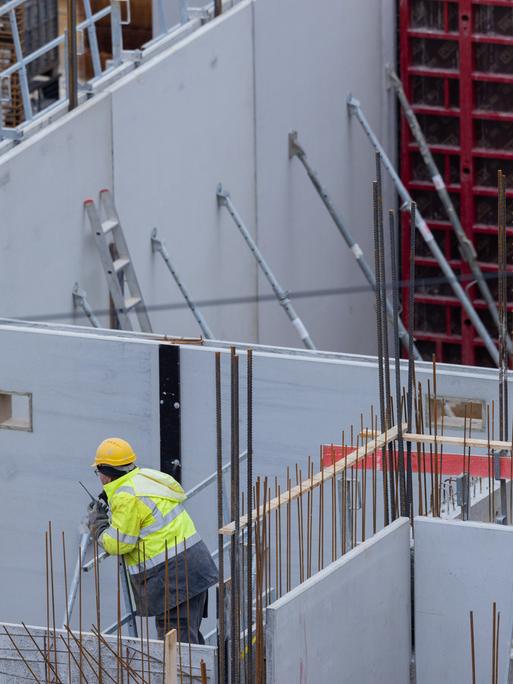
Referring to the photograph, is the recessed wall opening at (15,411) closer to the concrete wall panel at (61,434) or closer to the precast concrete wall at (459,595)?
the concrete wall panel at (61,434)

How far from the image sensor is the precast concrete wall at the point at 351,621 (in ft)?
32.0

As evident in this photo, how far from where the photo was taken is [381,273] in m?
11.1

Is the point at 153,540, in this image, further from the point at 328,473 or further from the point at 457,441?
the point at 457,441

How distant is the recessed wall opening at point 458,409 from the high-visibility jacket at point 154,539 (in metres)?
2.08

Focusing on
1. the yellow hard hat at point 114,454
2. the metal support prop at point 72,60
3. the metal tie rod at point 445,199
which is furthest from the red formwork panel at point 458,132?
the yellow hard hat at point 114,454

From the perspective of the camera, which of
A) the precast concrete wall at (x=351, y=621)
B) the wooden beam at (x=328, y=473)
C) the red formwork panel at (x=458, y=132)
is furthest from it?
the red formwork panel at (x=458, y=132)

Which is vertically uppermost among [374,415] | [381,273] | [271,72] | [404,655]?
[271,72]

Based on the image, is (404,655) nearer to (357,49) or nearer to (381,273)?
(381,273)

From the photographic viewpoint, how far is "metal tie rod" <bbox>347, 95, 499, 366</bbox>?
18.7 m

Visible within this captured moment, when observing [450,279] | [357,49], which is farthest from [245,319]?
[357,49]

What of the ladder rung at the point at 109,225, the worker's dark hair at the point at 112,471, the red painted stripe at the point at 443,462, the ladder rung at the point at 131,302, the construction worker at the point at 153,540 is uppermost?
the ladder rung at the point at 109,225

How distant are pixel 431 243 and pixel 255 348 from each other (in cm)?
584

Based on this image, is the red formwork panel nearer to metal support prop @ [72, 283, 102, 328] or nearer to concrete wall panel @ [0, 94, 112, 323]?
concrete wall panel @ [0, 94, 112, 323]

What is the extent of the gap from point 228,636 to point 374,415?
276 cm
